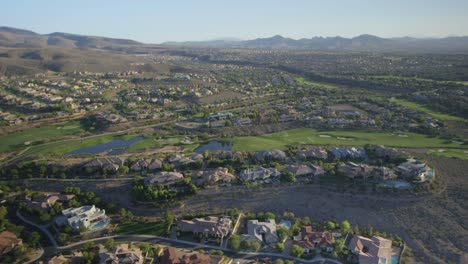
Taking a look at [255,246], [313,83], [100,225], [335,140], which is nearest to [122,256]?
[100,225]

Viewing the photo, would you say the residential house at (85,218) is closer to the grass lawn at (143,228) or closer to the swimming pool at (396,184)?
the grass lawn at (143,228)

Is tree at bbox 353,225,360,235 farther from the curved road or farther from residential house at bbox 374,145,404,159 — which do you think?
residential house at bbox 374,145,404,159

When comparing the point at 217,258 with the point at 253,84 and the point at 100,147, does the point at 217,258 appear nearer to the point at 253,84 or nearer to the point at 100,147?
the point at 100,147

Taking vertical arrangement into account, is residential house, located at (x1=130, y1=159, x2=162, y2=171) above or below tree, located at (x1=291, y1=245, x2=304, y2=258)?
above

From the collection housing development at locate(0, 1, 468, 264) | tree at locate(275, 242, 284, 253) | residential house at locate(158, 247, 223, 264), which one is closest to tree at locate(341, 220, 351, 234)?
housing development at locate(0, 1, 468, 264)

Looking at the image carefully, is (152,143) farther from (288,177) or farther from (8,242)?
(8,242)
